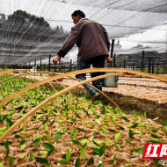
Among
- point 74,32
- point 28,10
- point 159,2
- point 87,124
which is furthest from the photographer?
point 28,10

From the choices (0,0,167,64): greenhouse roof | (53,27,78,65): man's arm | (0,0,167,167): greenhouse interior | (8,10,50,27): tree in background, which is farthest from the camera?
(8,10,50,27): tree in background

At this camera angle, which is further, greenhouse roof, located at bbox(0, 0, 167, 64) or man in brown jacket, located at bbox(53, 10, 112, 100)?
greenhouse roof, located at bbox(0, 0, 167, 64)

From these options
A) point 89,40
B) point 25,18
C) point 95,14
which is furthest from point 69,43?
point 25,18

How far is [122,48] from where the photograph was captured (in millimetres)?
9367

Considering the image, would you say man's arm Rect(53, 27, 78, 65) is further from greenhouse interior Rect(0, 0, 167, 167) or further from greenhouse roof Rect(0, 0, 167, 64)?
greenhouse roof Rect(0, 0, 167, 64)

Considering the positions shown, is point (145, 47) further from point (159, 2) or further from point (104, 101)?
point (104, 101)

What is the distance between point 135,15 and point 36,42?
14.7 feet

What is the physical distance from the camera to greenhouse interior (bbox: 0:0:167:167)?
0.87 meters

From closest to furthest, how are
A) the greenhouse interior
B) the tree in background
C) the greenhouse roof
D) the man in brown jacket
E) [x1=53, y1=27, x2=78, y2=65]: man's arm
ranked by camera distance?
the greenhouse interior
[x1=53, y1=27, x2=78, y2=65]: man's arm
the man in brown jacket
the greenhouse roof
the tree in background

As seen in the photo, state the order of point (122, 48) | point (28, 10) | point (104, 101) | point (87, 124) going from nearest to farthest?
point (87, 124) < point (104, 101) < point (28, 10) < point (122, 48)

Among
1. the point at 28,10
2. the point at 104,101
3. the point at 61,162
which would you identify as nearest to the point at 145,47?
the point at 28,10

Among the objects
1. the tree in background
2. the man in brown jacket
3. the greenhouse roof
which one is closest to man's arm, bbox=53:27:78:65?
the man in brown jacket

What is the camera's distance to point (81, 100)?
2.22 m

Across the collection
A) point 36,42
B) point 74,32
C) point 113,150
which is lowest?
point 113,150
